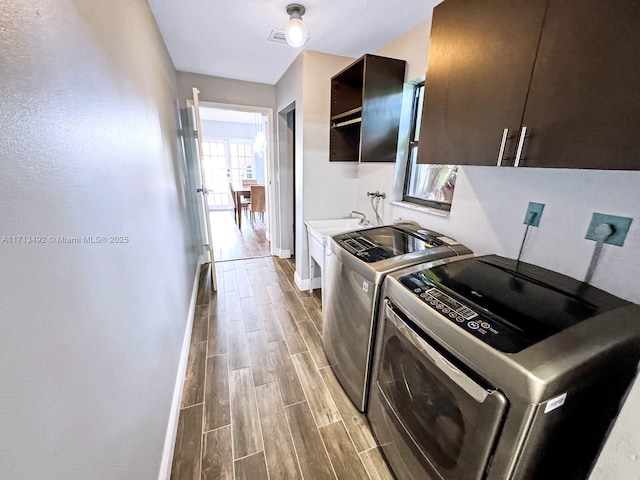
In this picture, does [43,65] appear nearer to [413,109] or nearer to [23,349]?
[23,349]

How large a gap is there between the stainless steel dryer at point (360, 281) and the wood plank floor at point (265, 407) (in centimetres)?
19

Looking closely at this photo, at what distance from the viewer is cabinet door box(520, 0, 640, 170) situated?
0.68m

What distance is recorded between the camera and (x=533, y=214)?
1216mm

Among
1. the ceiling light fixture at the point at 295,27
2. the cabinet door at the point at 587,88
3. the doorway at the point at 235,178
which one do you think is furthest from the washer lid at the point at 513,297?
the doorway at the point at 235,178

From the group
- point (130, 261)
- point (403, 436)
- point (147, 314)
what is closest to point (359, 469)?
point (403, 436)

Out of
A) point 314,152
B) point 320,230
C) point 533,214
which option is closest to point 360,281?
point 533,214

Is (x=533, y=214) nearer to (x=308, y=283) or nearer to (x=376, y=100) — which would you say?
(x=376, y=100)

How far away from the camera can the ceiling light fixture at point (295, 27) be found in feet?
5.25

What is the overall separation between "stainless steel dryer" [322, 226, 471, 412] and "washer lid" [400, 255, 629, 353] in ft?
0.60

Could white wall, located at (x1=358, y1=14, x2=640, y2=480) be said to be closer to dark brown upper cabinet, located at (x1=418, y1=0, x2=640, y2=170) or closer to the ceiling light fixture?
dark brown upper cabinet, located at (x1=418, y1=0, x2=640, y2=170)

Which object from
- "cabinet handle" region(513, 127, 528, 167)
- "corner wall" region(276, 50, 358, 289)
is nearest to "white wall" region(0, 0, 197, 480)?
"cabinet handle" region(513, 127, 528, 167)

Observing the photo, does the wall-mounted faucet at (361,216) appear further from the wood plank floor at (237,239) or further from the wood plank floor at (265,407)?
the wood plank floor at (237,239)

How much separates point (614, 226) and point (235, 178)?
7903 millimetres

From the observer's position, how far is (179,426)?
146cm
